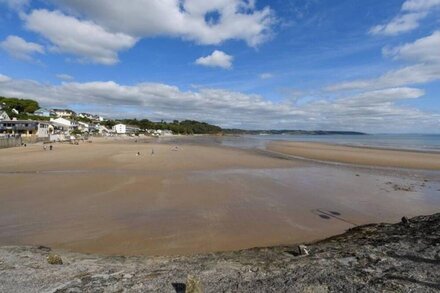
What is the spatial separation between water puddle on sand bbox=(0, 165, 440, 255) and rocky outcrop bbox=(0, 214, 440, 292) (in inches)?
52.2

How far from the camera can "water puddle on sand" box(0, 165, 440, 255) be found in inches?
321

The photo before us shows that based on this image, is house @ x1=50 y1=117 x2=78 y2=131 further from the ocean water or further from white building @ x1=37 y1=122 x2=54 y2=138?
the ocean water

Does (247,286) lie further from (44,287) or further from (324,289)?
(44,287)

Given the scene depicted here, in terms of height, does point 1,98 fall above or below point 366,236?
above

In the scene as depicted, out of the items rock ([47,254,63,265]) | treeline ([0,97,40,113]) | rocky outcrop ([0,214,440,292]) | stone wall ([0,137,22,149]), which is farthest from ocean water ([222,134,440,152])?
treeline ([0,97,40,113])

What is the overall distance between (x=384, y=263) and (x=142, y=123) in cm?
17106

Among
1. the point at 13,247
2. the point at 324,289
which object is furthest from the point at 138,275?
the point at 13,247

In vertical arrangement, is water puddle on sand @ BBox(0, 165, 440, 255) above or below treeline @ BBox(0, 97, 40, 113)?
below

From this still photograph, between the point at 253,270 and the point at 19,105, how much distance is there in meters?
106

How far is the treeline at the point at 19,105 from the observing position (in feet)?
287

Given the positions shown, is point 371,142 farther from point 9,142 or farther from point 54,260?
point 54,260

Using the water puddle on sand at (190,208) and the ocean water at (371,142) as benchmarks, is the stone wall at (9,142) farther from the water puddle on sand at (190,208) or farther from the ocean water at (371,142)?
the ocean water at (371,142)

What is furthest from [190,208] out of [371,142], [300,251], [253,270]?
[371,142]

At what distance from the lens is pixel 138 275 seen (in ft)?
17.5
